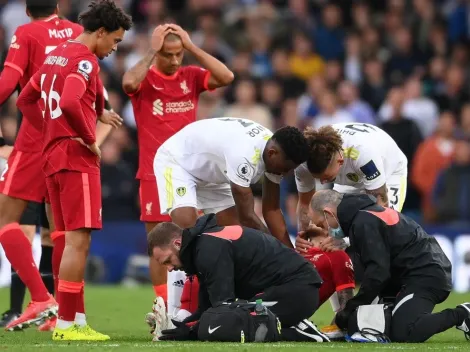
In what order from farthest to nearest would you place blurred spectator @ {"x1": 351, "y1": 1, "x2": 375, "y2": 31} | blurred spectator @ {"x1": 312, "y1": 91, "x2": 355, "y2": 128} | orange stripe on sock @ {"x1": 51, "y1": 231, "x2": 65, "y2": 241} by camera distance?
1. blurred spectator @ {"x1": 351, "y1": 1, "x2": 375, "y2": 31}
2. blurred spectator @ {"x1": 312, "y1": 91, "x2": 355, "y2": 128}
3. orange stripe on sock @ {"x1": 51, "y1": 231, "x2": 65, "y2": 241}

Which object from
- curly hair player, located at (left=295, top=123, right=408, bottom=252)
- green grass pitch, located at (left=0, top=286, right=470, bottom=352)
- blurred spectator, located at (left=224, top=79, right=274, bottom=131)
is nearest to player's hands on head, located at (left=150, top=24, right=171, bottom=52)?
curly hair player, located at (left=295, top=123, right=408, bottom=252)

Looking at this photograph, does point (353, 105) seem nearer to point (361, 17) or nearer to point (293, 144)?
point (361, 17)

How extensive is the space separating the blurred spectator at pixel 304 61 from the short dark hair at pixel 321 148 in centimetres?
1053

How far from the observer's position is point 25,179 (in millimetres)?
10695

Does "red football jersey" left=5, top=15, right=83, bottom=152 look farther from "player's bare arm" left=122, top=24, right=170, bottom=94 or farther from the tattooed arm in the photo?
the tattooed arm

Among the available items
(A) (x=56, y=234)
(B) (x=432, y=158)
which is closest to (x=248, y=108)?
(B) (x=432, y=158)

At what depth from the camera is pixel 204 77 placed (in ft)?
38.2

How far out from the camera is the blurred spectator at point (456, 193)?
56.8 feet

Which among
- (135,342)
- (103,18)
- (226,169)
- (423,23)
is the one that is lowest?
(423,23)

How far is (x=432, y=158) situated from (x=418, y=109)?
3.90 feet

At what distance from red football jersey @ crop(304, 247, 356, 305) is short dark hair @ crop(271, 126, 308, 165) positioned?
33.5 inches

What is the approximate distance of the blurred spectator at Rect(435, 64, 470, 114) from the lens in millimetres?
18938

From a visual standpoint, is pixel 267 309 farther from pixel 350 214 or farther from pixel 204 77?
pixel 204 77

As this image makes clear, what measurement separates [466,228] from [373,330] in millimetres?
7543
